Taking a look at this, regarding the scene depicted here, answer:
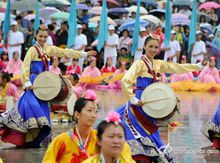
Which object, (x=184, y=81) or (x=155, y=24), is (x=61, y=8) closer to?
(x=155, y=24)

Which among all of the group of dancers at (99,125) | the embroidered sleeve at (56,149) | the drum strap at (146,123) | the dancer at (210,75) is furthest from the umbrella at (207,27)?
the embroidered sleeve at (56,149)

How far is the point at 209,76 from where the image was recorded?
23344 mm

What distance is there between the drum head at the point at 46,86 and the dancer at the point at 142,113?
73.9 inches

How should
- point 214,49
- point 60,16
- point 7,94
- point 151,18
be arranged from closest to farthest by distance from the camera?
1. point 7,94
2. point 214,49
3. point 60,16
4. point 151,18

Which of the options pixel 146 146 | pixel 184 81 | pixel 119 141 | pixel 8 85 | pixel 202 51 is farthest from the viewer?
pixel 202 51

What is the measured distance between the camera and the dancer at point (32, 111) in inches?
473

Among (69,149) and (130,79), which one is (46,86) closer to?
(130,79)

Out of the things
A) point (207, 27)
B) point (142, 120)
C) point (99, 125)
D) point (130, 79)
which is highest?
point (207, 27)

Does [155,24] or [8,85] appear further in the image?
[155,24]

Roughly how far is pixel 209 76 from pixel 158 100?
13.4 meters

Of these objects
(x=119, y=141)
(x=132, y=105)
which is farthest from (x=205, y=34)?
(x=119, y=141)

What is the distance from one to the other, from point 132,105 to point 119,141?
4042mm

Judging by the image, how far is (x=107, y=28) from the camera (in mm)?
24422

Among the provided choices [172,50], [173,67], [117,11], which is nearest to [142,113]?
[173,67]
